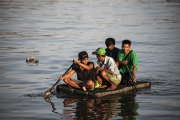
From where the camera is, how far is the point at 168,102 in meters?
13.2

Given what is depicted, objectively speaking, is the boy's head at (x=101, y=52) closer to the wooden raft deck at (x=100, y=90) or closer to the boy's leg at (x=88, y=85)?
the boy's leg at (x=88, y=85)

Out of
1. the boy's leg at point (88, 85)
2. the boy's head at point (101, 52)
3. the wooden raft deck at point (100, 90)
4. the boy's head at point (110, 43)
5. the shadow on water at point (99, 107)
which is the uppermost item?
the boy's head at point (110, 43)

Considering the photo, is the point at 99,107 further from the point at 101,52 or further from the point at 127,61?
the point at 127,61

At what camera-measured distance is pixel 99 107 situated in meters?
12.6

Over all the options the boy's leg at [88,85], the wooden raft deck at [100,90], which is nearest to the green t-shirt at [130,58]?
the wooden raft deck at [100,90]

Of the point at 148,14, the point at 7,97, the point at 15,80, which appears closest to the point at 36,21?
the point at 148,14

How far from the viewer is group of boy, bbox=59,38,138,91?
531 inches

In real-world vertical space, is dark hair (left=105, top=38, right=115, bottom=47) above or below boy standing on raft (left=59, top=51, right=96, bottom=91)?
above

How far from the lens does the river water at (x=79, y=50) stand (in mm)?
12453

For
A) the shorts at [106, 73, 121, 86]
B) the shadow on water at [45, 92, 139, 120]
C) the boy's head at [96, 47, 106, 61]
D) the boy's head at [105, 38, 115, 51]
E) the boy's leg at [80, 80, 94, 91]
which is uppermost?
the boy's head at [105, 38, 115, 51]

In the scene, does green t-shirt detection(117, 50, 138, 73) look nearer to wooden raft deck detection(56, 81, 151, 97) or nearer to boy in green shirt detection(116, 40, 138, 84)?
boy in green shirt detection(116, 40, 138, 84)

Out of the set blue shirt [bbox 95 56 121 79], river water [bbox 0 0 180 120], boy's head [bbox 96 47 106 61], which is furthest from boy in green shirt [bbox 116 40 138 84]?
boy's head [bbox 96 47 106 61]

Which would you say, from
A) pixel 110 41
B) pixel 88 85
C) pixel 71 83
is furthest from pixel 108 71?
pixel 71 83

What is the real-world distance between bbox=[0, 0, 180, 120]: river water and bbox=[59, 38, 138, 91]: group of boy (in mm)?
388
